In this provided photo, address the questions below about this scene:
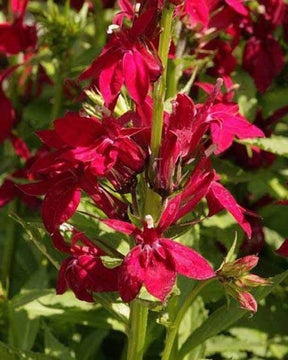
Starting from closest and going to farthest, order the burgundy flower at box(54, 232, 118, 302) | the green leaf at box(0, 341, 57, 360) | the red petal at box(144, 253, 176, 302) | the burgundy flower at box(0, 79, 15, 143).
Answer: the red petal at box(144, 253, 176, 302) → the burgundy flower at box(54, 232, 118, 302) → the green leaf at box(0, 341, 57, 360) → the burgundy flower at box(0, 79, 15, 143)

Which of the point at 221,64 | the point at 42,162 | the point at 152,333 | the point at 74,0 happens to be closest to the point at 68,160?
the point at 42,162

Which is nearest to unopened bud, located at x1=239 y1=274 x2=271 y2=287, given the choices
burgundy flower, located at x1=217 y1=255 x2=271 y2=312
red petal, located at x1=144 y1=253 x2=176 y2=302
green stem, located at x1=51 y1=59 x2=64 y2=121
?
burgundy flower, located at x1=217 y1=255 x2=271 y2=312

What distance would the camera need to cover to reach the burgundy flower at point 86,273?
32.7 inches

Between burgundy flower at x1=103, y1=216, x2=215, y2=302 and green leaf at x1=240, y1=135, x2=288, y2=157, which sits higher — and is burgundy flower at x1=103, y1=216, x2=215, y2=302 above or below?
above

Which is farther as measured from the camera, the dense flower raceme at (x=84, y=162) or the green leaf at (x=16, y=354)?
the green leaf at (x=16, y=354)

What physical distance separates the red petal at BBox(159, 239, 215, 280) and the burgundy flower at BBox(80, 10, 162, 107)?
17cm

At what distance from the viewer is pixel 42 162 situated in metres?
0.81

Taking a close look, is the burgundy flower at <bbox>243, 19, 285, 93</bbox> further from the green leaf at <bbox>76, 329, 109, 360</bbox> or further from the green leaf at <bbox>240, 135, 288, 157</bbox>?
the green leaf at <bbox>76, 329, 109, 360</bbox>

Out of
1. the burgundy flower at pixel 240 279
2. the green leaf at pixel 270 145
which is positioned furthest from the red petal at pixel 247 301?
the green leaf at pixel 270 145

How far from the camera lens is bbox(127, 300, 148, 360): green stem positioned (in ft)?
2.96

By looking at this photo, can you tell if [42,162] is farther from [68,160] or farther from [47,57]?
[47,57]

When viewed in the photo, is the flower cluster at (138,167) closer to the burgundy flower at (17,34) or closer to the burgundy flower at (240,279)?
the burgundy flower at (240,279)

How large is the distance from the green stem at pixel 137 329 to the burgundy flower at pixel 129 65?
27 cm

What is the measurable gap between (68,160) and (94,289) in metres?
0.16
